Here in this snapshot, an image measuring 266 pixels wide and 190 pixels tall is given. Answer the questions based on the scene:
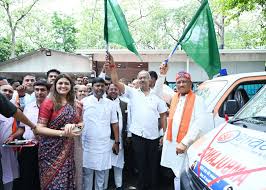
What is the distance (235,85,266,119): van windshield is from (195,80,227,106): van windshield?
1.42m

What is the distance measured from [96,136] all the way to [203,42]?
2.16 m

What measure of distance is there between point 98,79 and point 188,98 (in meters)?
1.46

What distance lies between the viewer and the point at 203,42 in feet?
17.3

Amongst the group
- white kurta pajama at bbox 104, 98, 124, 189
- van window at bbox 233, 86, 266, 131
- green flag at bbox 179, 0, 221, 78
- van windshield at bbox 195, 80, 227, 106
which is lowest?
white kurta pajama at bbox 104, 98, 124, 189

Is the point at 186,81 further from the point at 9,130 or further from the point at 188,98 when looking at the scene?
the point at 9,130

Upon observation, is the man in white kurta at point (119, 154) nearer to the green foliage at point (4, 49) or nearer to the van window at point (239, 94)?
the van window at point (239, 94)

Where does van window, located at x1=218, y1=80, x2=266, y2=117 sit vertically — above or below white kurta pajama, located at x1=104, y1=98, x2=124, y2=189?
above

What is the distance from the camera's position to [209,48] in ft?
17.3

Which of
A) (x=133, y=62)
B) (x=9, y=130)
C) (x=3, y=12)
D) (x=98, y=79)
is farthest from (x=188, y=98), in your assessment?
(x=3, y=12)

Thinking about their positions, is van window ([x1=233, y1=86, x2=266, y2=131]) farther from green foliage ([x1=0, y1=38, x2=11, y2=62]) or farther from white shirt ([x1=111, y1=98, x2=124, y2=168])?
green foliage ([x1=0, y1=38, x2=11, y2=62])

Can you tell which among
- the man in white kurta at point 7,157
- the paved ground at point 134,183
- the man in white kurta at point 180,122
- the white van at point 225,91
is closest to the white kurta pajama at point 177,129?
the man in white kurta at point 180,122

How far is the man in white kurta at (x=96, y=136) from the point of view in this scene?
5.05 m

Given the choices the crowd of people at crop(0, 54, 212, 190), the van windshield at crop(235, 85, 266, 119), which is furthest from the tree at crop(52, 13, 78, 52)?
the van windshield at crop(235, 85, 266, 119)

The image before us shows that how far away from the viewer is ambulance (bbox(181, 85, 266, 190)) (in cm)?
213
